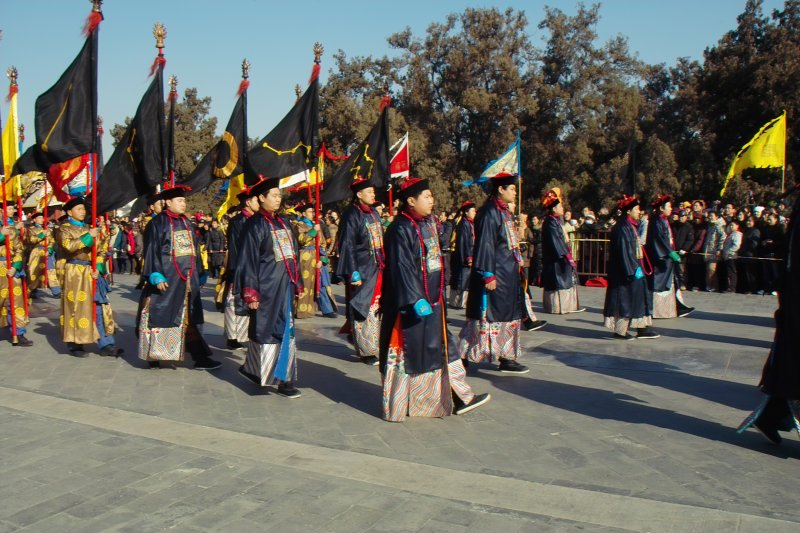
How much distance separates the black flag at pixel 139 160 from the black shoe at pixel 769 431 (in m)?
6.60

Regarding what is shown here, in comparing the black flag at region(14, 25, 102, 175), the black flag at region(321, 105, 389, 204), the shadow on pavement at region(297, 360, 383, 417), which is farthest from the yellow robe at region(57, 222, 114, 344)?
the black flag at region(321, 105, 389, 204)

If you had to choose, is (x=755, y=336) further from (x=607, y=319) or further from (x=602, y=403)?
(x=602, y=403)

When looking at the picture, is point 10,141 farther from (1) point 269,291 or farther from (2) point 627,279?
(2) point 627,279

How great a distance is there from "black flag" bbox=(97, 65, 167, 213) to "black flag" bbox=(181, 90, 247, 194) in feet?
3.54

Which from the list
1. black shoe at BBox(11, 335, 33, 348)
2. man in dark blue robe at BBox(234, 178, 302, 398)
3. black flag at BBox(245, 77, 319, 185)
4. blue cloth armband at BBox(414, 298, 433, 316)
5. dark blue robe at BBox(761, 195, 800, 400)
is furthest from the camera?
black flag at BBox(245, 77, 319, 185)

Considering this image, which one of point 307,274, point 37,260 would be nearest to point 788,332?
point 307,274

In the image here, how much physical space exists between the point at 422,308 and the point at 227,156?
5194 millimetres

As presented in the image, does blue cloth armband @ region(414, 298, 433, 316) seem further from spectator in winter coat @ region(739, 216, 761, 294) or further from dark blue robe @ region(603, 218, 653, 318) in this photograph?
spectator in winter coat @ region(739, 216, 761, 294)

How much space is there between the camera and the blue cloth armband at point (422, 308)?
19.2ft

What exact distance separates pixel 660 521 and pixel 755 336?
22.4 feet

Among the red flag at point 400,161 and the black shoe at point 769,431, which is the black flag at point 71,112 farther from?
the red flag at point 400,161

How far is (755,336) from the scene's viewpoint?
9992 mm

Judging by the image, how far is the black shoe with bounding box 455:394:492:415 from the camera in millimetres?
6281

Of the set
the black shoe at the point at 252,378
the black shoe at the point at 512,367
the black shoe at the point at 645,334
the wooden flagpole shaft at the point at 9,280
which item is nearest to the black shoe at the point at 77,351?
the wooden flagpole shaft at the point at 9,280
